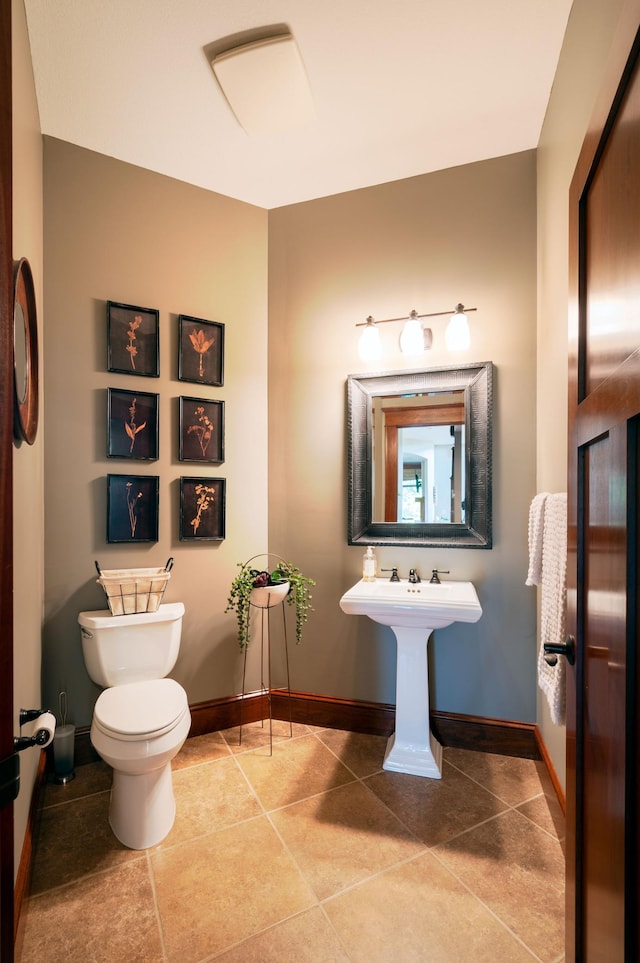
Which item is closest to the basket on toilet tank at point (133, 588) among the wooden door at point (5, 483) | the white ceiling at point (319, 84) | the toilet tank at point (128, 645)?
the toilet tank at point (128, 645)

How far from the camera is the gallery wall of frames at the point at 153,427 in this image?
245 centimetres

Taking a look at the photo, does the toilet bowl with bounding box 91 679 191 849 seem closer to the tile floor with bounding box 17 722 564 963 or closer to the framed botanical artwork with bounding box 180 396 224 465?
the tile floor with bounding box 17 722 564 963

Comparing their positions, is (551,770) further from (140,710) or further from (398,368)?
(398,368)

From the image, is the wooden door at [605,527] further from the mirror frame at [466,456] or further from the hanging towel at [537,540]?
the mirror frame at [466,456]

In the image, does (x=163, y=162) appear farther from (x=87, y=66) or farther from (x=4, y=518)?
(x=4, y=518)

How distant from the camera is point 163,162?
2.50m

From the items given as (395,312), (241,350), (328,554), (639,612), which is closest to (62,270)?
(241,350)

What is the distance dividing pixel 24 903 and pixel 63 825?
0.41 m

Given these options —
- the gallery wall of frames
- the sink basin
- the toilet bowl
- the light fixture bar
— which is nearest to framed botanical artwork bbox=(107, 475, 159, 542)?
the gallery wall of frames

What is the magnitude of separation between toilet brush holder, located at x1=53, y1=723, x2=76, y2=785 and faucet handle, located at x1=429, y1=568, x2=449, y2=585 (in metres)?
1.85

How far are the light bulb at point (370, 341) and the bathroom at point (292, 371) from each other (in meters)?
0.10

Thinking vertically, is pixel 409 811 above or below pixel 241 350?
below

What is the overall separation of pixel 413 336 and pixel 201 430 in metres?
1.22

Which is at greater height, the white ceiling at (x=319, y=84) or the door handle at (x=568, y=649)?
the white ceiling at (x=319, y=84)
